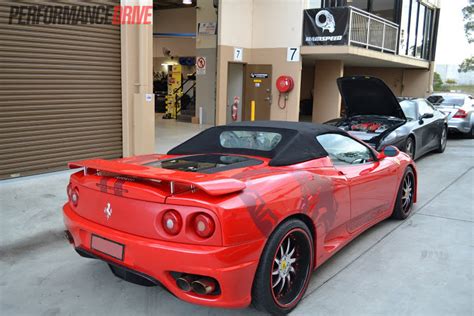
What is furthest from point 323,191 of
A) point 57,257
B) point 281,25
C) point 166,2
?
point 166,2

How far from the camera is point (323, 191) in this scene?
3.42 meters

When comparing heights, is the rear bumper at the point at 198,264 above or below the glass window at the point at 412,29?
below

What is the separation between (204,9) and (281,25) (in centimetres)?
251

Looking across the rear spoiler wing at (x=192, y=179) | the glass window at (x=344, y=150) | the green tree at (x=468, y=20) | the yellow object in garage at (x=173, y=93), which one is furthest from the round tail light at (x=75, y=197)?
the green tree at (x=468, y=20)

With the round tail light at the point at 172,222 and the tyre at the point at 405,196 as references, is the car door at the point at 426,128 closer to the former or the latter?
the tyre at the point at 405,196

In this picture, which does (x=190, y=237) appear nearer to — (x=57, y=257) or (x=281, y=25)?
(x=57, y=257)

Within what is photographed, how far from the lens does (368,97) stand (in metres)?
8.11

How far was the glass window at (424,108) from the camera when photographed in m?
8.99

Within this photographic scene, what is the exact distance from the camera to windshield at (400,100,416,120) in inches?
341

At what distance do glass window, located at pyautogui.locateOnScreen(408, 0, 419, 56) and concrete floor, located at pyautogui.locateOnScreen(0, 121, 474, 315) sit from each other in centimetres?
1452

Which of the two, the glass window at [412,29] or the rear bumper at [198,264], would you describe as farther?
the glass window at [412,29]

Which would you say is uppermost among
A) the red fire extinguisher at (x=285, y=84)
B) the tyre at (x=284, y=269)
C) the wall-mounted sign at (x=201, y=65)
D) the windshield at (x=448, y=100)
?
the wall-mounted sign at (x=201, y=65)

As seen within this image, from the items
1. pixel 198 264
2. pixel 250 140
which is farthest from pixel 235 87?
pixel 198 264

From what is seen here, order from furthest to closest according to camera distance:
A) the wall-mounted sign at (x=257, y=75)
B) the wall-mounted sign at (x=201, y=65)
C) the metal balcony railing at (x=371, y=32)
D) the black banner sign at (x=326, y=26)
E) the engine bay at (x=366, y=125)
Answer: the wall-mounted sign at (x=257, y=75) → the wall-mounted sign at (x=201, y=65) → the metal balcony railing at (x=371, y=32) → the black banner sign at (x=326, y=26) → the engine bay at (x=366, y=125)
